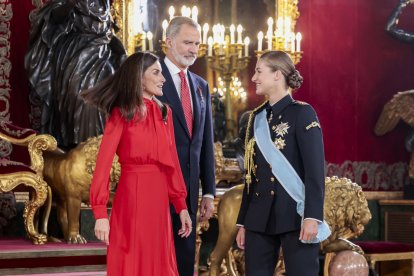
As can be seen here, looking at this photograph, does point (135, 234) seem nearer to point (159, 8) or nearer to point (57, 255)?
point (57, 255)

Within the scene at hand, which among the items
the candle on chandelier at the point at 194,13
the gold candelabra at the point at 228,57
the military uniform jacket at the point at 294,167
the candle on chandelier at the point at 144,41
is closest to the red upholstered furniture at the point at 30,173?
the candle on chandelier at the point at 144,41

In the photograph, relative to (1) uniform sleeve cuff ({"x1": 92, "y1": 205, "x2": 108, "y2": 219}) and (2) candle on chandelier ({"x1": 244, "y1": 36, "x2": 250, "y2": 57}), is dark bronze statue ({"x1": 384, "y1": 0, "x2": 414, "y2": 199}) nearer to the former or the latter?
(2) candle on chandelier ({"x1": 244, "y1": 36, "x2": 250, "y2": 57})

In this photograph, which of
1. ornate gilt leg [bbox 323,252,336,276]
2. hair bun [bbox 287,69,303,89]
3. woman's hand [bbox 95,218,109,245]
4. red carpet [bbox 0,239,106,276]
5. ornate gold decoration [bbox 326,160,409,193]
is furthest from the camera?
ornate gold decoration [bbox 326,160,409,193]

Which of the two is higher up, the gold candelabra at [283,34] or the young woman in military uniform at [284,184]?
the gold candelabra at [283,34]

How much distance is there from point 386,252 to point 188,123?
3191mm

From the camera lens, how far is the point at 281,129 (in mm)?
3598

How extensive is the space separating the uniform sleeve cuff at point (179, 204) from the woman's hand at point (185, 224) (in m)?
0.02

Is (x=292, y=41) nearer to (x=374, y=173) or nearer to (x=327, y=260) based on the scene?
(x=374, y=173)

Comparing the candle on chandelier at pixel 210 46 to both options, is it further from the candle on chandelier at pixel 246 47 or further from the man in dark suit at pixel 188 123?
the man in dark suit at pixel 188 123

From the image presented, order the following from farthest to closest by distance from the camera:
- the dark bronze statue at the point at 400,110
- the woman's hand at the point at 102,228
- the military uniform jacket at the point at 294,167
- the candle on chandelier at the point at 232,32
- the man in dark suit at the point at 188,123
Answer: the dark bronze statue at the point at 400,110 < the candle on chandelier at the point at 232,32 < the man in dark suit at the point at 188,123 < the military uniform jacket at the point at 294,167 < the woman's hand at the point at 102,228

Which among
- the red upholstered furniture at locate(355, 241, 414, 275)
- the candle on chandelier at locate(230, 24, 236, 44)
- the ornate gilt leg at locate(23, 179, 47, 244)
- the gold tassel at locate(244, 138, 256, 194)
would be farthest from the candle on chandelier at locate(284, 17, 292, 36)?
the gold tassel at locate(244, 138, 256, 194)

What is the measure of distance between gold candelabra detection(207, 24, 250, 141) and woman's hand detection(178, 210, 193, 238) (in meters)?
4.01

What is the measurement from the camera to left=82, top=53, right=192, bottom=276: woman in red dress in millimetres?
3494

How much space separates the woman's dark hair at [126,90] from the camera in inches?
138
